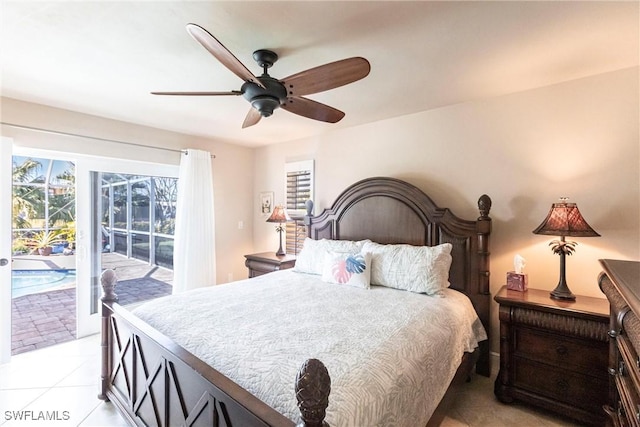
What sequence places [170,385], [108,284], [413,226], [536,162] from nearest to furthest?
1. [170,385]
2. [108,284]
3. [536,162]
4. [413,226]

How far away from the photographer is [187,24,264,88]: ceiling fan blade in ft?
4.06

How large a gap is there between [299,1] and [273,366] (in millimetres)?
1713

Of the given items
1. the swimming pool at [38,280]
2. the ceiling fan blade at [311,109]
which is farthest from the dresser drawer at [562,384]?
the swimming pool at [38,280]

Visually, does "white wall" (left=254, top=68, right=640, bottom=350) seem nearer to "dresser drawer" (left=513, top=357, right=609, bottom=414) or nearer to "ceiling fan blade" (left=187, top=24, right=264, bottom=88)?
"dresser drawer" (left=513, top=357, right=609, bottom=414)

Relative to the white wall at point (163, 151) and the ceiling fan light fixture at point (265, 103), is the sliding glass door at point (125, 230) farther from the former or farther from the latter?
the ceiling fan light fixture at point (265, 103)

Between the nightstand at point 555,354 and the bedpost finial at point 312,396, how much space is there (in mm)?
1895

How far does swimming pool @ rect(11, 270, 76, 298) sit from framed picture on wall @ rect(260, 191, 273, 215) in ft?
7.94

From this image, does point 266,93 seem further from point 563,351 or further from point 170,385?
point 563,351

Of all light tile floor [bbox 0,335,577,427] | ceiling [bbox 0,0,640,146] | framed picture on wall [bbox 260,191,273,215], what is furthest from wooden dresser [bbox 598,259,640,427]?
framed picture on wall [bbox 260,191,273,215]

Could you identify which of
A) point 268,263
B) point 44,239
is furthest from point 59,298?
point 268,263

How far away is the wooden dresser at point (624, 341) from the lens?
0.99 metres

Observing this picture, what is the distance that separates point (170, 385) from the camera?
150 centimetres

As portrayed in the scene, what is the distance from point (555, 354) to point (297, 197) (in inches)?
124

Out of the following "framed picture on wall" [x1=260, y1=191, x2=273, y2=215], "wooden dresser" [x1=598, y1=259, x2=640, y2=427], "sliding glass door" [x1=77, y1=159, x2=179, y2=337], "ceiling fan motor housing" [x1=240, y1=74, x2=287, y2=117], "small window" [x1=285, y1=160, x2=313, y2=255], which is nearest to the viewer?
"wooden dresser" [x1=598, y1=259, x2=640, y2=427]
